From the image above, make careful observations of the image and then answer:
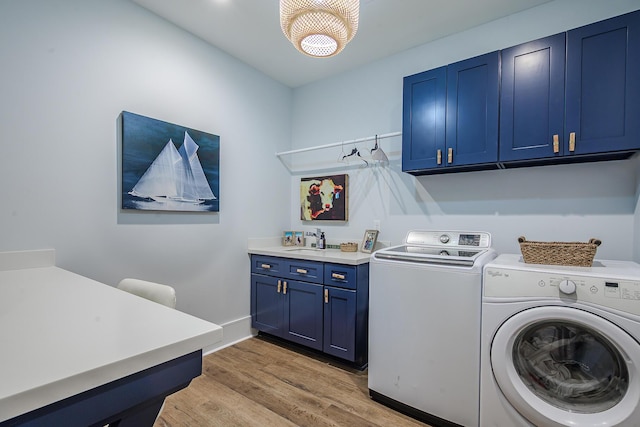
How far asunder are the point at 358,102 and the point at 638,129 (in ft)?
6.76

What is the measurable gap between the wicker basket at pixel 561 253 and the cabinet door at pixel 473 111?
0.67 metres

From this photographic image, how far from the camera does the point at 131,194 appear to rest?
2.17 meters

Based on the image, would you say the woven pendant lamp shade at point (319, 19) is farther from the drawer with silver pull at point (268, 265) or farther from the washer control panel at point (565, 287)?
the drawer with silver pull at point (268, 265)

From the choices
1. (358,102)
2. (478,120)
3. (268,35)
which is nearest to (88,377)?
(478,120)

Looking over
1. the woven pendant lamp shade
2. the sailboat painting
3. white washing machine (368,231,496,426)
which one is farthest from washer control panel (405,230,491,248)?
the sailboat painting

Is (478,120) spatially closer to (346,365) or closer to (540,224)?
(540,224)

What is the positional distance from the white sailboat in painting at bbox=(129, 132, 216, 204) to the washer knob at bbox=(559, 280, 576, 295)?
2460 millimetres

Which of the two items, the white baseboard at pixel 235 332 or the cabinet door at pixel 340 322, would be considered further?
the white baseboard at pixel 235 332

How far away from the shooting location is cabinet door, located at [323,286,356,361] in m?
2.40

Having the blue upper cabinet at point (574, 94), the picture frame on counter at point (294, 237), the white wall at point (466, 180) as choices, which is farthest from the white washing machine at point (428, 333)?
the picture frame on counter at point (294, 237)

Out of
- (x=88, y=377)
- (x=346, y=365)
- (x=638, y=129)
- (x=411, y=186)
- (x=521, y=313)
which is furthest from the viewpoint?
(x=411, y=186)

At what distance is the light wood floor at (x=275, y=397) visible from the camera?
1806 millimetres

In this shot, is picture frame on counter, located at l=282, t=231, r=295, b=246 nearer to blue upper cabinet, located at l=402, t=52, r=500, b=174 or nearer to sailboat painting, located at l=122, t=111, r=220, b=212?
sailboat painting, located at l=122, t=111, r=220, b=212

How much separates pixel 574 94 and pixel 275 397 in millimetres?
2632
